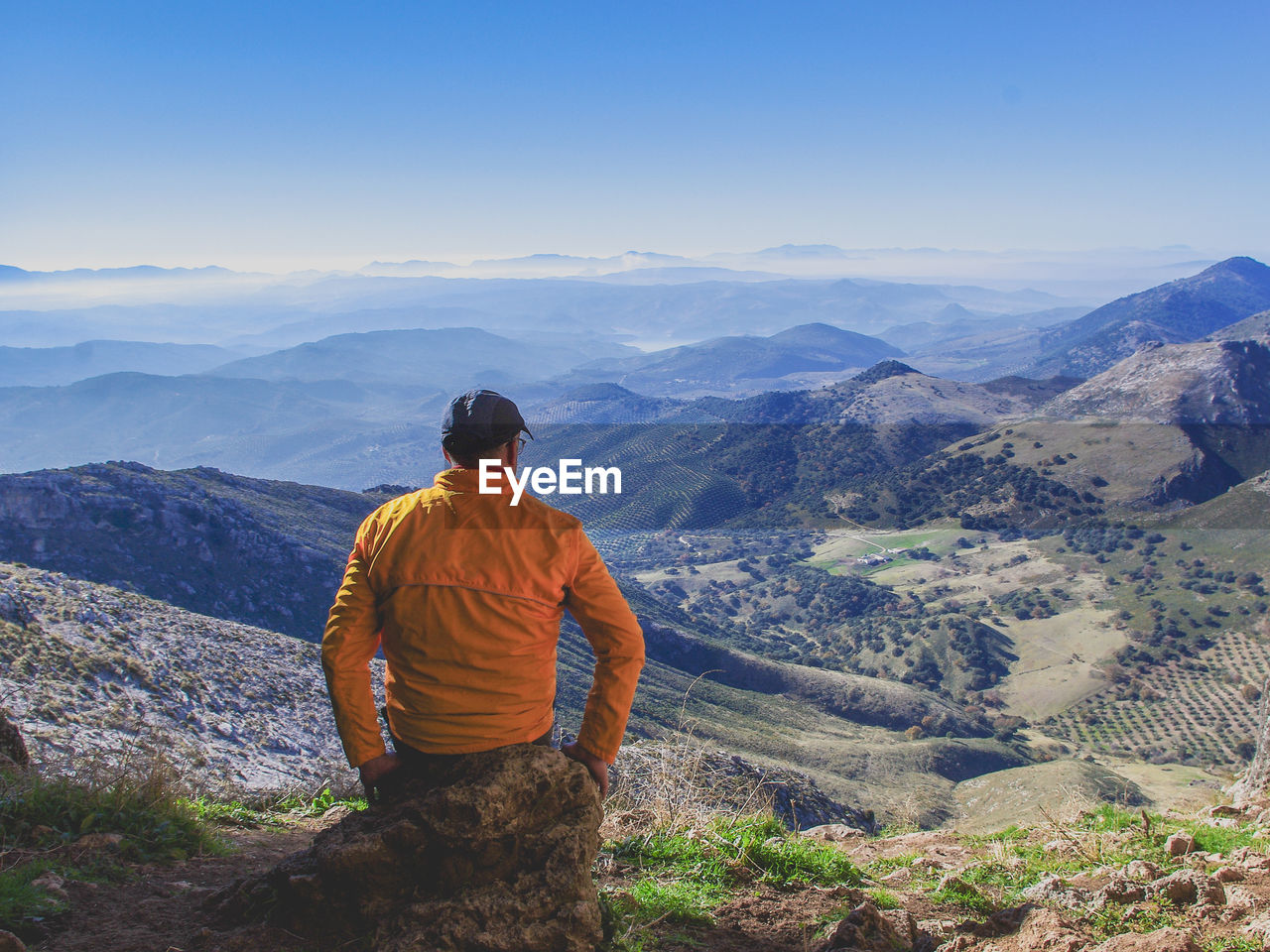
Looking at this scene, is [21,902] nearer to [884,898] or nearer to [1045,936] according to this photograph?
[884,898]

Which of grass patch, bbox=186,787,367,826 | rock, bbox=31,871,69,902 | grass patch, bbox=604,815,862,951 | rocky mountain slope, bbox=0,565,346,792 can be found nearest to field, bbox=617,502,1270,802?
rocky mountain slope, bbox=0,565,346,792

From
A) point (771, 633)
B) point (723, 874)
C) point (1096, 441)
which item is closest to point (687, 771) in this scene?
point (723, 874)

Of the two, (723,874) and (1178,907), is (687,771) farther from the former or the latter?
(1178,907)

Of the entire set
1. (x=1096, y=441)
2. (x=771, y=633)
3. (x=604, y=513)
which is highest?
(x=1096, y=441)

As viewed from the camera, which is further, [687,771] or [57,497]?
[57,497]

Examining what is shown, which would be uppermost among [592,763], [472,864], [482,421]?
[482,421]

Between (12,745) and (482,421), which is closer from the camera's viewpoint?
(482,421)

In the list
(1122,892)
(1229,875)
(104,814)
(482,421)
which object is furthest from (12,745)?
(1229,875)
